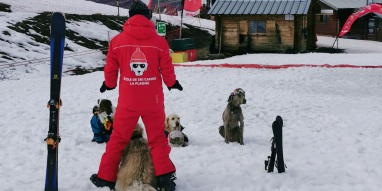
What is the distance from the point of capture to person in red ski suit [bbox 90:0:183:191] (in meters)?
3.45

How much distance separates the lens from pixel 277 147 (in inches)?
159

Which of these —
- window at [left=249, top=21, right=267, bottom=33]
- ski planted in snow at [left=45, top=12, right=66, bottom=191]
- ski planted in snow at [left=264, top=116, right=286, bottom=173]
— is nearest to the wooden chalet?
window at [left=249, top=21, right=267, bottom=33]

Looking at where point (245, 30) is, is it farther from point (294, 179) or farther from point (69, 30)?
point (294, 179)

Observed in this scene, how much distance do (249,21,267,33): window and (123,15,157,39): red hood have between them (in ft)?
52.2

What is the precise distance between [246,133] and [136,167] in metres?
3.26

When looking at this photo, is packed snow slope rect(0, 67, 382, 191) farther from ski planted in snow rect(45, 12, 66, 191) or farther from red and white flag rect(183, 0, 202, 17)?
red and white flag rect(183, 0, 202, 17)

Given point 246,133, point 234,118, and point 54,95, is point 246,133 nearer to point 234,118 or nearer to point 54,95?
point 234,118

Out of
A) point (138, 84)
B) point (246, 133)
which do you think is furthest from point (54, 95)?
point (246, 133)

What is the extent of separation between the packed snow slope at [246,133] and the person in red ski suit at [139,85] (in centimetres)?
59

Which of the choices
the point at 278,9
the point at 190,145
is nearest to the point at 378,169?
the point at 190,145

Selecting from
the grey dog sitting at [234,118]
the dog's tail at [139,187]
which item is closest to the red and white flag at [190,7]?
the grey dog sitting at [234,118]

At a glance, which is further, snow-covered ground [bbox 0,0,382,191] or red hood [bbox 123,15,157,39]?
snow-covered ground [bbox 0,0,382,191]

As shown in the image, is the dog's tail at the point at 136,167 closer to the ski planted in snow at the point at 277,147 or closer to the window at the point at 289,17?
the ski planted in snow at the point at 277,147

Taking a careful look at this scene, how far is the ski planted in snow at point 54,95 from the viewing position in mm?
3561
